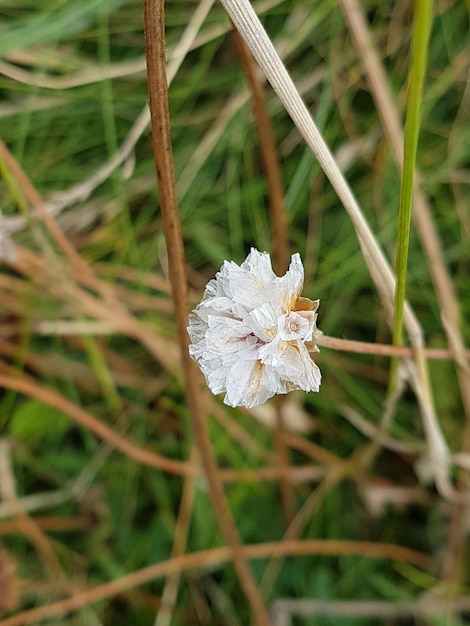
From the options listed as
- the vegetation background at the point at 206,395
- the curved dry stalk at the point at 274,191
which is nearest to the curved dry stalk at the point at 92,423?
the vegetation background at the point at 206,395

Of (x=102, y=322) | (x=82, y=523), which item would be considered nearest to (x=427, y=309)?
(x=102, y=322)

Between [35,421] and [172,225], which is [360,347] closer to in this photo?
[172,225]

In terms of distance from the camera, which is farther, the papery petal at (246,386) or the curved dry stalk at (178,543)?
the curved dry stalk at (178,543)

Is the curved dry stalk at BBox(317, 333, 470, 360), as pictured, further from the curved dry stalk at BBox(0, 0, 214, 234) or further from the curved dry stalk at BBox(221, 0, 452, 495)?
the curved dry stalk at BBox(0, 0, 214, 234)

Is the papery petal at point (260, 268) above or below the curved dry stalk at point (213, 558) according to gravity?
above

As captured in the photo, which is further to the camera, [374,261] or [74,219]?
[74,219]

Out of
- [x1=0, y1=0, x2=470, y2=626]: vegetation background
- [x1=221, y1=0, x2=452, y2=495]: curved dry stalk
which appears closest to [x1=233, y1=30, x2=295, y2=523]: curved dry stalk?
[x1=0, y1=0, x2=470, y2=626]: vegetation background

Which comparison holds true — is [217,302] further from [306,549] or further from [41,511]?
[41,511]

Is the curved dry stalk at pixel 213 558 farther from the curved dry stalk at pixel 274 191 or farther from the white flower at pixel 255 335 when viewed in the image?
the white flower at pixel 255 335
